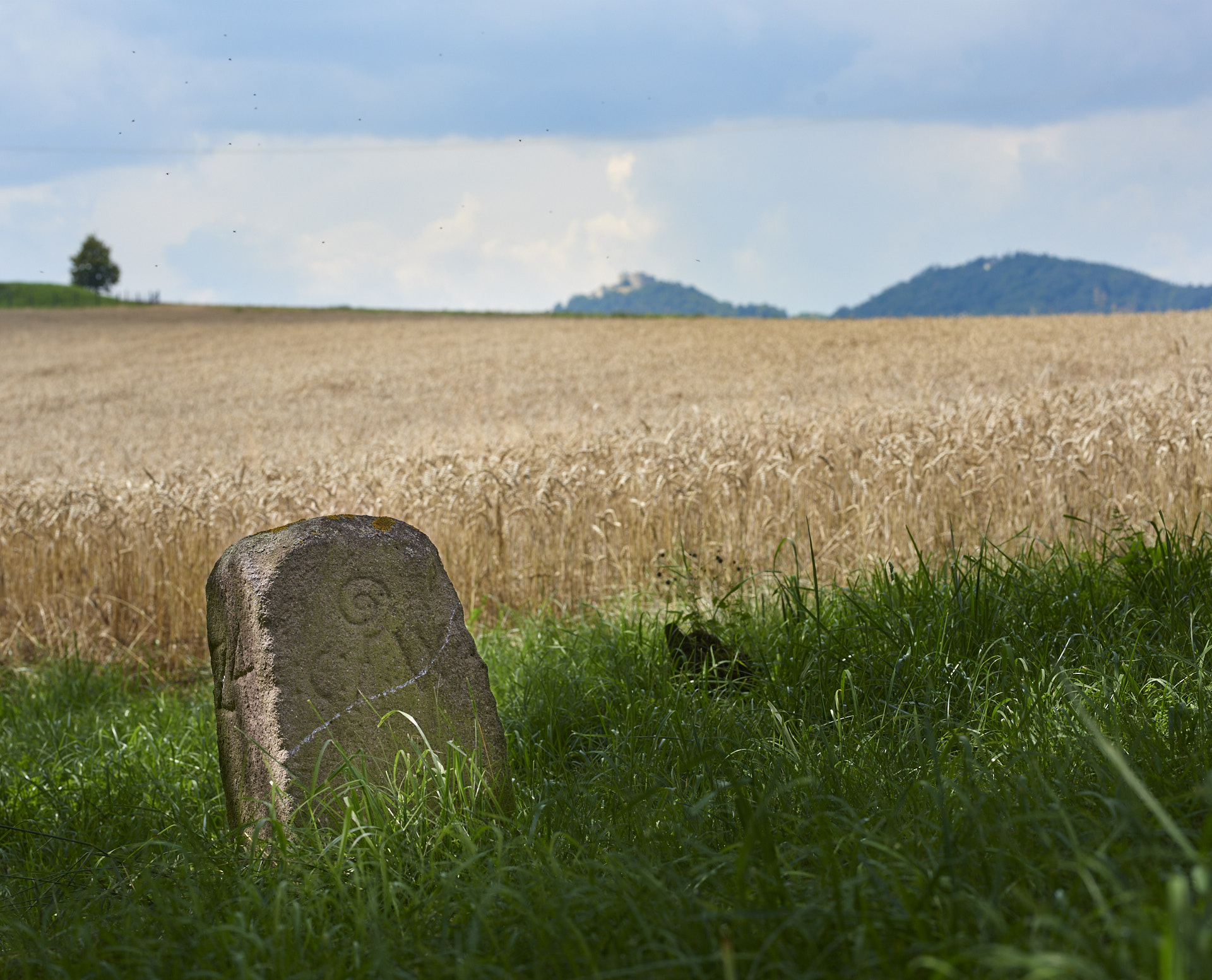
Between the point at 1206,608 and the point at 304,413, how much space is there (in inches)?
802

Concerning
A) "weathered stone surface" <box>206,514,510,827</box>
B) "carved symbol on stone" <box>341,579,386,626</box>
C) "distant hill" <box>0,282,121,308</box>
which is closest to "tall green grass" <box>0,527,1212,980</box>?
"weathered stone surface" <box>206,514,510,827</box>

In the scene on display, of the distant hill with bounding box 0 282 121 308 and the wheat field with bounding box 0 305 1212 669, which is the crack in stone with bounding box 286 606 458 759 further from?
the distant hill with bounding box 0 282 121 308

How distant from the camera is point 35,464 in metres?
16.3

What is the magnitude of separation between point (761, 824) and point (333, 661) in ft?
5.09

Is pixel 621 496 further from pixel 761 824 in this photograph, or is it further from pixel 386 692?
pixel 761 824

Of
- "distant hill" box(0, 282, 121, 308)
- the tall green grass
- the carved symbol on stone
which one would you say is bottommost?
the tall green grass

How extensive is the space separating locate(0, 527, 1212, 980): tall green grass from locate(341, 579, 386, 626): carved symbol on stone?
53cm

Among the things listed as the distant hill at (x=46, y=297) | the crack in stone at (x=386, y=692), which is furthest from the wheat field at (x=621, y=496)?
the distant hill at (x=46, y=297)

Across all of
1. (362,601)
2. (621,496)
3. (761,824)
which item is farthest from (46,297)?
(761,824)

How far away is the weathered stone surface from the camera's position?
8.89 feet

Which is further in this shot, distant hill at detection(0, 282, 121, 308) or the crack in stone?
distant hill at detection(0, 282, 121, 308)

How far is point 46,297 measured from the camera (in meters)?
75.6

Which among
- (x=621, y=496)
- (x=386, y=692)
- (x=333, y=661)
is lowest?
(x=386, y=692)

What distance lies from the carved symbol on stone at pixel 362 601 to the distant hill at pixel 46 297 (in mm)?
81772
